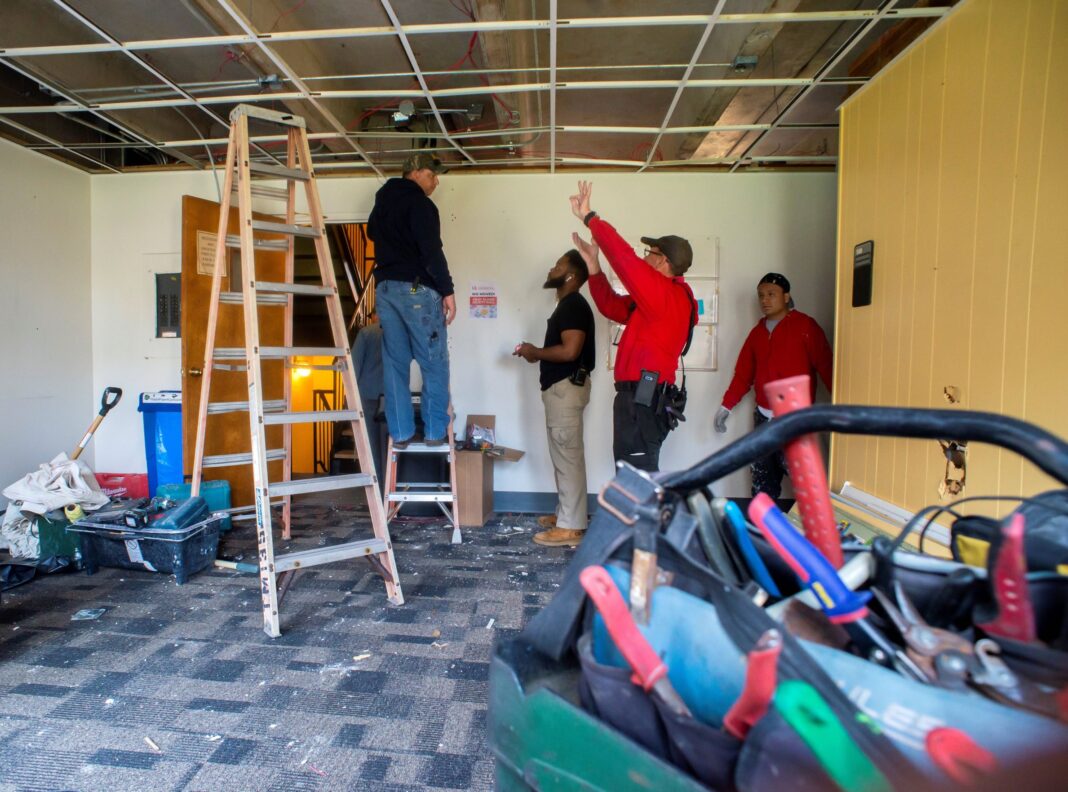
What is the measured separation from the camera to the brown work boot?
3.01 m

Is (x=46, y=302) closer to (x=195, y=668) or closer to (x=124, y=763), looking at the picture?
(x=195, y=668)

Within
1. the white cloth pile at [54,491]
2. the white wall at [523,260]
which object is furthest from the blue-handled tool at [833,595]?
the white cloth pile at [54,491]

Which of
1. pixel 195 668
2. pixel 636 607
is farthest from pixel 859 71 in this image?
pixel 195 668

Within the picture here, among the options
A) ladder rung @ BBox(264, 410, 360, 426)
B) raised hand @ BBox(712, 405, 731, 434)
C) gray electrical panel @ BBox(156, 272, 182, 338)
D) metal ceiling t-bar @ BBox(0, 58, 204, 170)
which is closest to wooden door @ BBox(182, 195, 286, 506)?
metal ceiling t-bar @ BBox(0, 58, 204, 170)

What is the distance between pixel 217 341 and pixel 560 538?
8.53 feet

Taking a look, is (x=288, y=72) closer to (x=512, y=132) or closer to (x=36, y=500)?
(x=512, y=132)

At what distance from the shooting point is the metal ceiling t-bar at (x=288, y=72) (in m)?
2.03

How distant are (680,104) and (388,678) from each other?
12.0ft

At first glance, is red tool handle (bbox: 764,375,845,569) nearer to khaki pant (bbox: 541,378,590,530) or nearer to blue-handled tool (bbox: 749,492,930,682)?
blue-handled tool (bbox: 749,492,930,682)

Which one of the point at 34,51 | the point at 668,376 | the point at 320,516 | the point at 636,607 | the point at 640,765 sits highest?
the point at 34,51

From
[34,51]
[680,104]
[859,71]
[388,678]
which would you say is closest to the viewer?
[388,678]

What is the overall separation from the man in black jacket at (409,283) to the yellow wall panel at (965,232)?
2000 mm

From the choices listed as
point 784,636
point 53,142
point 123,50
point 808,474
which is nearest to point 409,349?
point 123,50

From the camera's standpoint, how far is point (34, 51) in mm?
2223
